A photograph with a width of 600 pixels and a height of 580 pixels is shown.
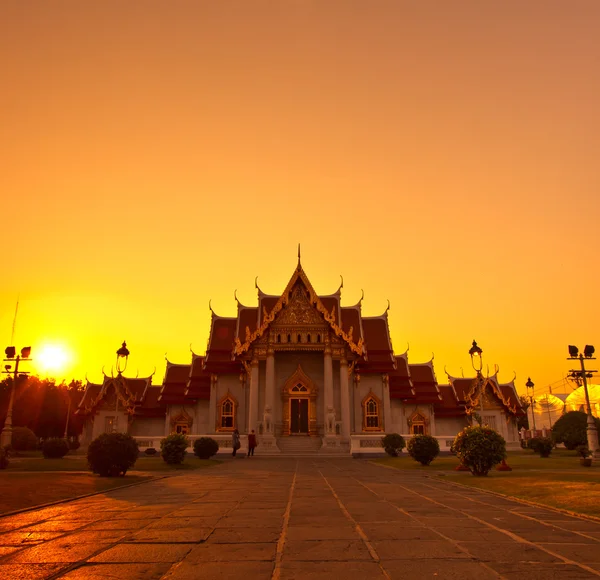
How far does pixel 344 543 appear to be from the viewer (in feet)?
22.8

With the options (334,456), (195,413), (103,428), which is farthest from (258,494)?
(103,428)

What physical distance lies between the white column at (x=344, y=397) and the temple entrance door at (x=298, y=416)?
293 centimetres

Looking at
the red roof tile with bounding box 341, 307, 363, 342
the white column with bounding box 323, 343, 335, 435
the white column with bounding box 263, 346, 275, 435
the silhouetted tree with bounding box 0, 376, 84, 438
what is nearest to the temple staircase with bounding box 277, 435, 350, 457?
the white column with bounding box 323, 343, 335, 435

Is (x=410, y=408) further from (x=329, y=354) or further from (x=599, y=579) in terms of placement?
(x=599, y=579)

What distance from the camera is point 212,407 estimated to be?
42.6 meters

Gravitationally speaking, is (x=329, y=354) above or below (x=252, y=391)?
above

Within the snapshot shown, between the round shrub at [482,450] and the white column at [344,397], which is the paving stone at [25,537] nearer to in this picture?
the round shrub at [482,450]

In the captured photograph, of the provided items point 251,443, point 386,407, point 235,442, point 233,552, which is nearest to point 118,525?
point 233,552

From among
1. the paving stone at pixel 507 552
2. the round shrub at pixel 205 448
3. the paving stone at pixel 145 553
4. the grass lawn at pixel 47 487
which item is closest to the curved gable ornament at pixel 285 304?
the round shrub at pixel 205 448

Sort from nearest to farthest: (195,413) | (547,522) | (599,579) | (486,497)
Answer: (599,579), (547,522), (486,497), (195,413)

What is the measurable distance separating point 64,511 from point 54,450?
846 inches

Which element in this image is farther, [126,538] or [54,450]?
[54,450]

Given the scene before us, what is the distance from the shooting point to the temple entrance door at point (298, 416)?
39875 mm

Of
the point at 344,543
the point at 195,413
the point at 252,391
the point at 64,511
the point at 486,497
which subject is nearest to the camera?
the point at 344,543
